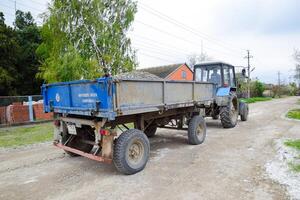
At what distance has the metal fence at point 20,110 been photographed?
13.5 metres

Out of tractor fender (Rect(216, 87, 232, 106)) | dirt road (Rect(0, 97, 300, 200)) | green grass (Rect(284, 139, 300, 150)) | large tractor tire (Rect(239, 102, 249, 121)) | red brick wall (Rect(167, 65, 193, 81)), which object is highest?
red brick wall (Rect(167, 65, 193, 81))

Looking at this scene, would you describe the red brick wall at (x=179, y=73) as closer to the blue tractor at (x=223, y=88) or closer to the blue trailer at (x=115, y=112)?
the blue tractor at (x=223, y=88)

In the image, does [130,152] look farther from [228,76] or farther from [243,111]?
[243,111]

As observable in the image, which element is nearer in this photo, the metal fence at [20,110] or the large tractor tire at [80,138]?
the large tractor tire at [80,138]

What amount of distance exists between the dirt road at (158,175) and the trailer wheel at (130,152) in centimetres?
19

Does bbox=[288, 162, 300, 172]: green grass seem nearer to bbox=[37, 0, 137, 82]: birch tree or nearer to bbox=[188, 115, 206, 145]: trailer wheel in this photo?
bbox=[188, 115, 206, 145]: trailer wheel

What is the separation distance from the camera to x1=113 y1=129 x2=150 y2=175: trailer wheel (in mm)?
4534

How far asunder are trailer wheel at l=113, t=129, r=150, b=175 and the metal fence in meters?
10.6

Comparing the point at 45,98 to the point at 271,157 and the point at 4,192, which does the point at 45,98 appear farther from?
the point at 271,157

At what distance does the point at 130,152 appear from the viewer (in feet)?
15.8

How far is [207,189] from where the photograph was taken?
395 cm

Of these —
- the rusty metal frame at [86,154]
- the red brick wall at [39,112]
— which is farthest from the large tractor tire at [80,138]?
the red brick wall at [39,112]

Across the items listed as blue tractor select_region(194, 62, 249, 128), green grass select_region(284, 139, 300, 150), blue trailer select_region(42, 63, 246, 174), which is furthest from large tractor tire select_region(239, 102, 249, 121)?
blue trailer select_region(42, 63, 246, 174)

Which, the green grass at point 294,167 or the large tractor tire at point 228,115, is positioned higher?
the large tractor tire at point 228,115
